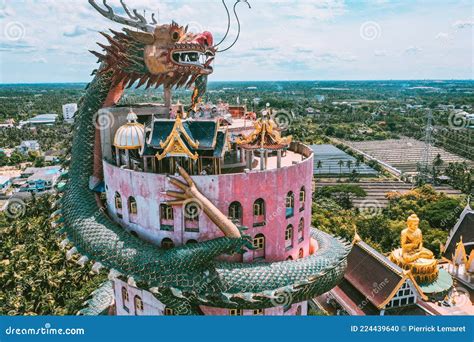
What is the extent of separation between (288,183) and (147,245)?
8.41m

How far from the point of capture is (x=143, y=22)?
85.6 ft

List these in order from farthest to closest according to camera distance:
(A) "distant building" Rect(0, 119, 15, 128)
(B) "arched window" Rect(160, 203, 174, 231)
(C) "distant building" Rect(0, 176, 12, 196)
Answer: (A) "distant building" Rect(0, 119, 15, 128) → (C) "distant building" Rect(0, 176, 12, 196) → (B) "arched window" Rect(160, 203, 174, 231)

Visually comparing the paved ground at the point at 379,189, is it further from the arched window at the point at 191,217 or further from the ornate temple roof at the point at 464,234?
the arched window at the point at 191,217

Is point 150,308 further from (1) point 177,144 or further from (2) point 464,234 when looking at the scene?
(2) point 464,234

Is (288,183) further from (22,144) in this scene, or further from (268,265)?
(22,144)

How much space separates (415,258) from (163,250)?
26.5 metres

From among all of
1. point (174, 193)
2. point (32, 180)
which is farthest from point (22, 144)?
point (174, 193)

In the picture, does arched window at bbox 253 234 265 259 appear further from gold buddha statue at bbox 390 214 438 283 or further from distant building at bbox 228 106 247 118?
gold buddha statue at bbox 390 214 438 283

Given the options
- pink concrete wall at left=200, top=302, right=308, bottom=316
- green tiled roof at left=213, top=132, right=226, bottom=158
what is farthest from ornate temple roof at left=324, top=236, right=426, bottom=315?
Answer: green tiled roof at left=213, top=132, right=226, bottom=158

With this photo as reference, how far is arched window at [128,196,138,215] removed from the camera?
23.6 metres

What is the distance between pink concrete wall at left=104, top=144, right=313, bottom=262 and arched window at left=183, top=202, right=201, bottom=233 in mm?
198

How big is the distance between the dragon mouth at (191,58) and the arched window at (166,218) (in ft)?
29.6

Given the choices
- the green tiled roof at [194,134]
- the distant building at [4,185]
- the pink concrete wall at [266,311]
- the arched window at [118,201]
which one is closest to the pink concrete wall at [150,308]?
the pink concrete wall at [266,311]

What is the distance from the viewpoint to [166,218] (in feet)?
74.6
